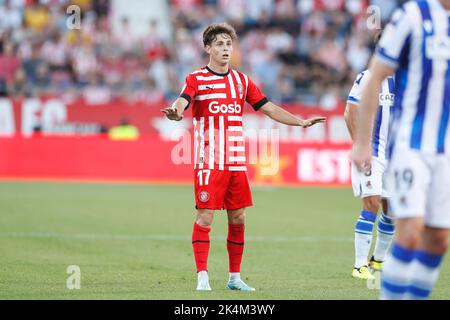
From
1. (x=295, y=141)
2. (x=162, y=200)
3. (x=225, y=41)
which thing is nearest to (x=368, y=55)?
(x=295, y=141)

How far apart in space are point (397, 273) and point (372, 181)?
12.6 feet

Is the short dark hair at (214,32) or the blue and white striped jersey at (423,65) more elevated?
the short dark hair at (214,32)

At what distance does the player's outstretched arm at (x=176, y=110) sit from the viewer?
25.8ft

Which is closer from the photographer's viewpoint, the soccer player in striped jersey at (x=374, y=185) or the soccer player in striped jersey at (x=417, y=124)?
the soccer player in striped jersey at (x=417, y=124)

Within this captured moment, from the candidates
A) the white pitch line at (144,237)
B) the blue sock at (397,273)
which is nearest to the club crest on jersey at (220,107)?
the blue sock at (397,273)

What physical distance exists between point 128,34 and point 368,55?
698 centimetres

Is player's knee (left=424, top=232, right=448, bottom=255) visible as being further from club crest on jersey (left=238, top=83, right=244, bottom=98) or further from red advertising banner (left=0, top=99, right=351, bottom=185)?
red advertising banner (left=0, top=99, right=351, bottom=185)

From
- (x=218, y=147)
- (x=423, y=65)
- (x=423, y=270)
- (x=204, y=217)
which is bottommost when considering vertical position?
(x=423, y=270)

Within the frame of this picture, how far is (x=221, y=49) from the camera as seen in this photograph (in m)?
8.53

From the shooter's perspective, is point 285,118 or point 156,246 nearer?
point 285,118

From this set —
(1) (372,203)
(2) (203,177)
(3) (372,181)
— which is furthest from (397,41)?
(1) (372,203)

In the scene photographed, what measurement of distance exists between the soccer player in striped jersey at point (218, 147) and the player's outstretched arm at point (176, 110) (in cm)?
19

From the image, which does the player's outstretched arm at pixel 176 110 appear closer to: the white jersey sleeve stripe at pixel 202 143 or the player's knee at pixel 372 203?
the white jersey sleeve stripe at pixel 202 143

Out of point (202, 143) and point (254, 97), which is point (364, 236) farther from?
point (202, 143)
